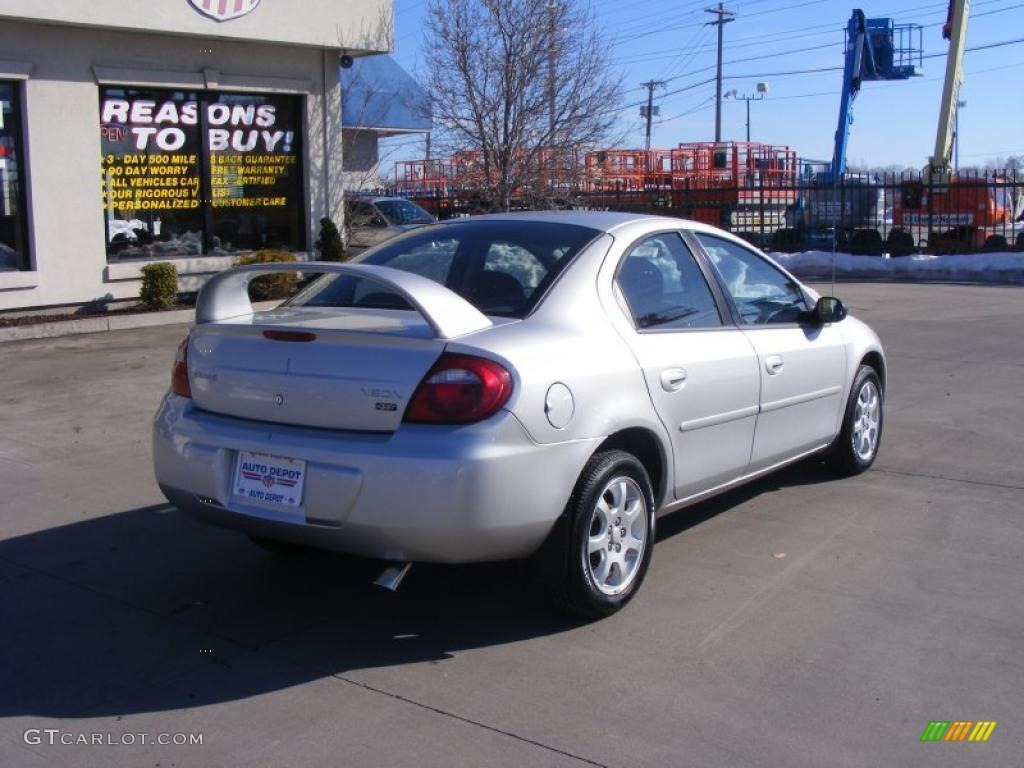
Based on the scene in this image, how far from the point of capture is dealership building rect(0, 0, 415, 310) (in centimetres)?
1337

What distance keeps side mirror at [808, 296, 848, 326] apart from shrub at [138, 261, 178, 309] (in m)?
9.75

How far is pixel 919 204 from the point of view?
25.1 meters

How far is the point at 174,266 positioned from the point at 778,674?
1185 cm

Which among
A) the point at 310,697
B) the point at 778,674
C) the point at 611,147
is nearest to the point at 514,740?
the point at 310,697

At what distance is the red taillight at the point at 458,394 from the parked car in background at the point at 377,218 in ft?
48.4

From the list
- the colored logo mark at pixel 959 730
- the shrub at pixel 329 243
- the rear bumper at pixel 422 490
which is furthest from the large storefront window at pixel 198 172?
the colored logo mark at pixel 959 730

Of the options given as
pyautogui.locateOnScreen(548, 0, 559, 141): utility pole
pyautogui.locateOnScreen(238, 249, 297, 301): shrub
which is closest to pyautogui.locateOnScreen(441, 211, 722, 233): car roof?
pyautogui.locateOnScreen(238, 249, 297, 301): shrub

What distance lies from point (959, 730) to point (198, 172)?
13510 millimetres

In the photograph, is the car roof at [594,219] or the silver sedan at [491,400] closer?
the silver sedan at [491,400]

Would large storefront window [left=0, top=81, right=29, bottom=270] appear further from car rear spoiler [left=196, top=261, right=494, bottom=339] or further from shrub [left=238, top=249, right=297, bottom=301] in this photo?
car rear spoiler [left=196, top=261, right=494, bottom=339]

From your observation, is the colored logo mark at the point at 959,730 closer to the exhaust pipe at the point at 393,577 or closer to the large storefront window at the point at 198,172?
the exhaust pipe at the point at 393,577

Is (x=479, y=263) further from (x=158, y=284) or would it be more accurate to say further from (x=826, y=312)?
(x=158, y=284)

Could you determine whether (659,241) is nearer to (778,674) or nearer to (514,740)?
(778,674)

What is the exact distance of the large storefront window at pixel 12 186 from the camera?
1326 centimetres
